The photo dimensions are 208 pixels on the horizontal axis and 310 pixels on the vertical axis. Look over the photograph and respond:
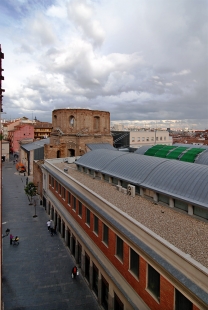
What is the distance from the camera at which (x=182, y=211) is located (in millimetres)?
13555

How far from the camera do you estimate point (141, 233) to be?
10.2 metres

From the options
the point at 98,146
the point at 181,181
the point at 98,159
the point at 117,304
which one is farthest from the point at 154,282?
the point at 98,146

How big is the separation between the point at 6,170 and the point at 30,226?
39.3m

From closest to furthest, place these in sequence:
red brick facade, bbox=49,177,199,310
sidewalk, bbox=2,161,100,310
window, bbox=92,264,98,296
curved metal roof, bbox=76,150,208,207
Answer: red brick facade, bbox=49,177,199,310 < curved metal roof, bbox=76,150,208,207 < sidewalk, bbox=2,161,100,310 < window, bbox=92,264,98,296

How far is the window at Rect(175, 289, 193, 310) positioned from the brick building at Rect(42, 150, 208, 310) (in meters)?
0.03

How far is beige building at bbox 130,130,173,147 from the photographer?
64.2m

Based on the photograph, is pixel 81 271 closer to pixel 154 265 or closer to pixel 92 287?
pixel 92 287

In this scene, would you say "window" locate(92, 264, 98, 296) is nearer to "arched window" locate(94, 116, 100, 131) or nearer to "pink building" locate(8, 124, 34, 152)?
"arched window" locate(94, 116, 100, 131)

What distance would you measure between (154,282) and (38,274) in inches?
440

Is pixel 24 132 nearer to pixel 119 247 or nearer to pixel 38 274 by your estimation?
pixel 38 274

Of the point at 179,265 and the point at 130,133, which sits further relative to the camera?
the point at 130,133

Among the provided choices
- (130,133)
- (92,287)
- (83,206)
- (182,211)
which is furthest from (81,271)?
(130,133)

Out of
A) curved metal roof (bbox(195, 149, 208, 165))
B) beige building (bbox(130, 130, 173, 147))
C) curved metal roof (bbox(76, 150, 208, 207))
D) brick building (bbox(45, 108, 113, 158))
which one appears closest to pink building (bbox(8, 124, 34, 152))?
beige building (bbox(130, 130, 173, 147))

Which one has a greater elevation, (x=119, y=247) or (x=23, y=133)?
(x=23, y=133)
